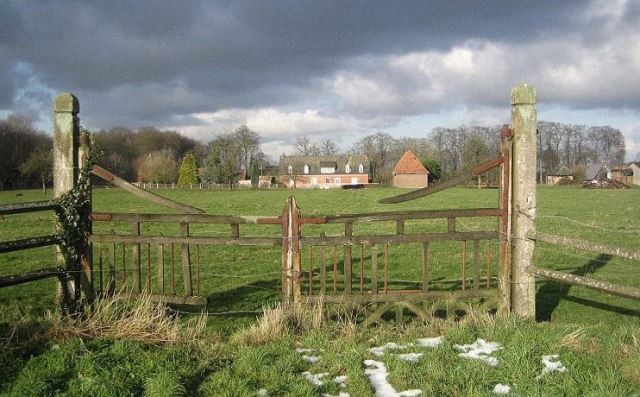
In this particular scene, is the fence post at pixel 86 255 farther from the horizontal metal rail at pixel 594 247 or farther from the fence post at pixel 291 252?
the horizontal metal rail at pixel 594 247

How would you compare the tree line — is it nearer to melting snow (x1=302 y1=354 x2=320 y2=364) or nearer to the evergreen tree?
the evergreen tree

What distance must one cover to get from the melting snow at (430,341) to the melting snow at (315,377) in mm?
1341

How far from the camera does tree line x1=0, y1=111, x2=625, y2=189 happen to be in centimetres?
7625

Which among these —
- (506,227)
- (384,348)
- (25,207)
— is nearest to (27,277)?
(25,207)

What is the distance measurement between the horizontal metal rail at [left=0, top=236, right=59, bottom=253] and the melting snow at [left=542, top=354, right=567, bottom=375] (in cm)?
598

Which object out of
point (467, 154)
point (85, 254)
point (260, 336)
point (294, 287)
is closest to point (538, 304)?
point (294, 287)

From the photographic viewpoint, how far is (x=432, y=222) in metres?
22.6

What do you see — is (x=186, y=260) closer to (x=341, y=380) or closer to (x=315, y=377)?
(x=315, y=377)

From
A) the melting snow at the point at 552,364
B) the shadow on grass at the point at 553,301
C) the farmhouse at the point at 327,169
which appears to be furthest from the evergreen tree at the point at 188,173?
the melting snow at the point at 552,364

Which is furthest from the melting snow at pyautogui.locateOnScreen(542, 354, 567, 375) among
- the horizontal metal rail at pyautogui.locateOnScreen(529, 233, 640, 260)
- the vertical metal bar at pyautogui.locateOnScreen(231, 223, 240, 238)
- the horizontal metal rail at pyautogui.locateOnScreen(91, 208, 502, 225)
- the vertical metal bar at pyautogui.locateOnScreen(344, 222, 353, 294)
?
the vertical metal bar at pyautogui.locateOnScreen(231, 223, 240, 238)

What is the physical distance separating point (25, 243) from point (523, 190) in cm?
661

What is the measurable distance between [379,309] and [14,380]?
4.34 meters

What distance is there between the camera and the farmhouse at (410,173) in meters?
87.6

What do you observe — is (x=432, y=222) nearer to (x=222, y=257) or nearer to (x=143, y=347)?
(x=222, y=257)
